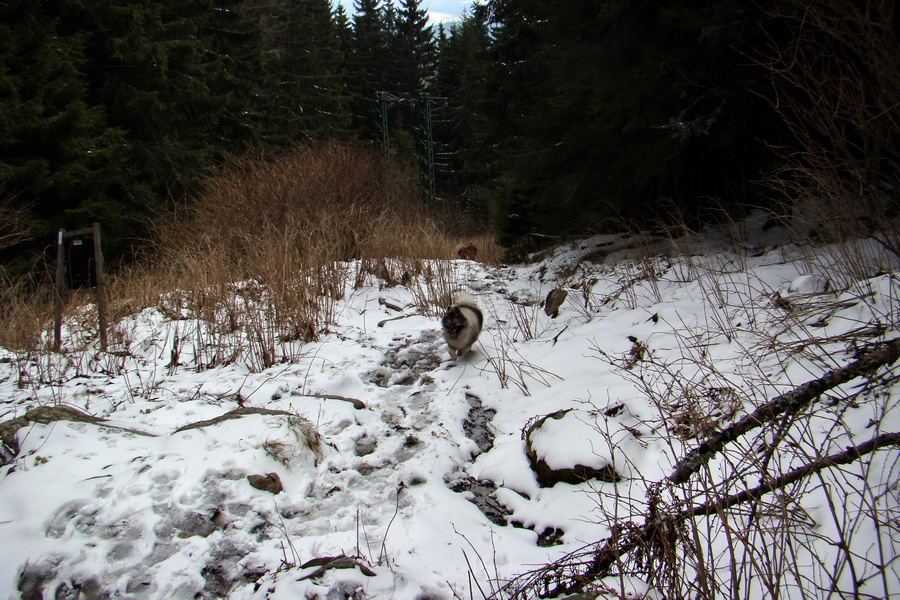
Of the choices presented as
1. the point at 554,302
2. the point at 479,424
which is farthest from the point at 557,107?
the point at 479,424

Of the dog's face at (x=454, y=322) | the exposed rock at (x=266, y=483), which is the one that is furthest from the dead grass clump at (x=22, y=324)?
the dog's face at (x=454, y=322)

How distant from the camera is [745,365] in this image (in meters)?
2.36

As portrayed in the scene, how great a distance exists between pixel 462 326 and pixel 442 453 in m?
1.46

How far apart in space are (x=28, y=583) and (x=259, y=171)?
8.11m

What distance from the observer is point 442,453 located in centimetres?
274

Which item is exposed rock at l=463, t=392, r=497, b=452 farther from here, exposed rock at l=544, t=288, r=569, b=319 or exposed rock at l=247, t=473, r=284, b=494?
exposed rock at l=544, t=288, r=569, b=319

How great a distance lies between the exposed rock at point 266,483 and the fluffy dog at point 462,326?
208cm

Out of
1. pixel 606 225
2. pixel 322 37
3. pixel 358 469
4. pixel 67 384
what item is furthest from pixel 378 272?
pixel 322 37

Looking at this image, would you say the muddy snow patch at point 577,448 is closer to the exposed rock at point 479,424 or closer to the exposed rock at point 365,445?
the exposed rock at point 479,424

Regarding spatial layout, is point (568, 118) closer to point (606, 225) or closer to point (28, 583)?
point (606, 225)

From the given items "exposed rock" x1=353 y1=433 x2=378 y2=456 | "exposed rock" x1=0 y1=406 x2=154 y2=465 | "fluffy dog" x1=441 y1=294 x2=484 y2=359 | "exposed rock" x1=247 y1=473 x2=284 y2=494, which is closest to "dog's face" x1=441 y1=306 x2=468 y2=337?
"fluffy dog" x1=441 y1=294 x2=484 y2=359

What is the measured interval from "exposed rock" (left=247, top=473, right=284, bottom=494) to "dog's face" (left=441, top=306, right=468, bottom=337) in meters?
2.08

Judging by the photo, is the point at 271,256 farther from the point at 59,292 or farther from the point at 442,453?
the point at 442,453

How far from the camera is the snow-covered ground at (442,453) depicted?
1.47 meters
